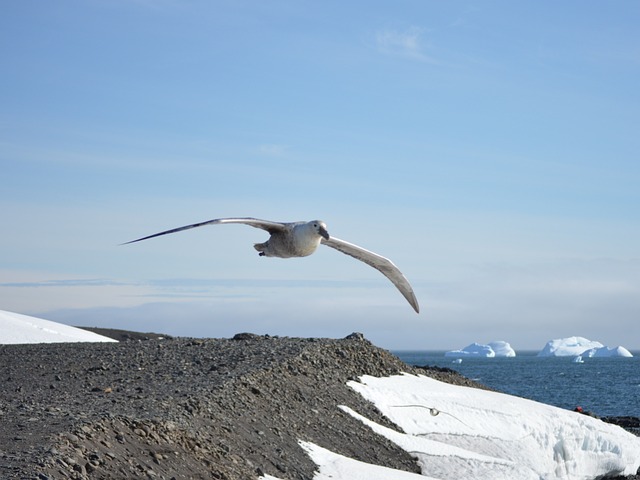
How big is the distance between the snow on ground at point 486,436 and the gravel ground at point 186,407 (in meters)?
0.55

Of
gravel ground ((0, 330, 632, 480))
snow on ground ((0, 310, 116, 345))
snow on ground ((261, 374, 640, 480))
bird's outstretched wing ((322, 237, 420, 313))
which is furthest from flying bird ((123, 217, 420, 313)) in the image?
snow on ground ((0, 310, 116, 345))

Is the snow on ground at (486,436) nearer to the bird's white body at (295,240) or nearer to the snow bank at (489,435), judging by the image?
the snow bank at (489,435)

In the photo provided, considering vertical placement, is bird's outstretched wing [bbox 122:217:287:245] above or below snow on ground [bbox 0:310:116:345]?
above

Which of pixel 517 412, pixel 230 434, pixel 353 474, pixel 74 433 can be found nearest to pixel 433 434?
pixel 517 412

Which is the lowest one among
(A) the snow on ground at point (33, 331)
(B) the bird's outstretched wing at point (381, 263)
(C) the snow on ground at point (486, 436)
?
(C) the snow on ground at point (486, 436)

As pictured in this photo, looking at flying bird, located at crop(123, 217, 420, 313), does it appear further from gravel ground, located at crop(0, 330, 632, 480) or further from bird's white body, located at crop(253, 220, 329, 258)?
gravel ground, located at crop(0, 330, 632, 480)

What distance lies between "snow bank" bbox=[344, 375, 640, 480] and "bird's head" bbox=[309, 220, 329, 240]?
515 cm

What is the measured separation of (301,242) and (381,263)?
2.80 meters

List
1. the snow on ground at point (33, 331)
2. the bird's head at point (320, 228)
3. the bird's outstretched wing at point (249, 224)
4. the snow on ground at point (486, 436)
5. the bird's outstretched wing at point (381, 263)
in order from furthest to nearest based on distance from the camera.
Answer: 1. the snow on ground at point (33, 331)
2. the snow on ground at point (486, 436)
3. the bird's outstretched wing at point (381, 263)
4. the bird's head at point (320, 228)
5. the bird's outstretched wing at point (249, 224)

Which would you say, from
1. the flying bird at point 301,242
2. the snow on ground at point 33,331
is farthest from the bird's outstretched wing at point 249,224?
the snow on ground at point 33,331

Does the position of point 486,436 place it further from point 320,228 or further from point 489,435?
point 320,228

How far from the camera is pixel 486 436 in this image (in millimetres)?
22062

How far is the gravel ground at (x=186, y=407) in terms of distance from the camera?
1301 centimetres

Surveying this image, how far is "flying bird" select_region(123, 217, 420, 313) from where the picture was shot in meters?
17.7
